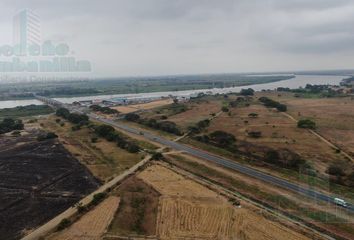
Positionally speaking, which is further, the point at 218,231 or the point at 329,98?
the point at 329,98

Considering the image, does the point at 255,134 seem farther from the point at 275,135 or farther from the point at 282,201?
the point at 282,201

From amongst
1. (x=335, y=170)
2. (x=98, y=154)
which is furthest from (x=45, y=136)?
(x=335, y=170)

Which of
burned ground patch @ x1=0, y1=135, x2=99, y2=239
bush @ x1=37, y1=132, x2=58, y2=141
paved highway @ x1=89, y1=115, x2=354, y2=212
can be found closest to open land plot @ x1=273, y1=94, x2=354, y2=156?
paved highway @ x1=89, y1=115, x2=354, y2=212

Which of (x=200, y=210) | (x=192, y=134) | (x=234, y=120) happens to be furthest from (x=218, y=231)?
(x=234, y=120)

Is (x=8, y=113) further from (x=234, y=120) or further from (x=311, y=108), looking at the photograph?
(x=311, y=108)

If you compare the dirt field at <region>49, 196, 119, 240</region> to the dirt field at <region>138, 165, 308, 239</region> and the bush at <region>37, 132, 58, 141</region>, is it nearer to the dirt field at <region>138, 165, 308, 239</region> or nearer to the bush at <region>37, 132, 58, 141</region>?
the dirt field at <region>138, 165, 308, 239</region>

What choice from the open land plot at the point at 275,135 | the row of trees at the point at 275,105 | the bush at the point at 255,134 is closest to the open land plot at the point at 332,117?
the row of trees at the point at 275,105
